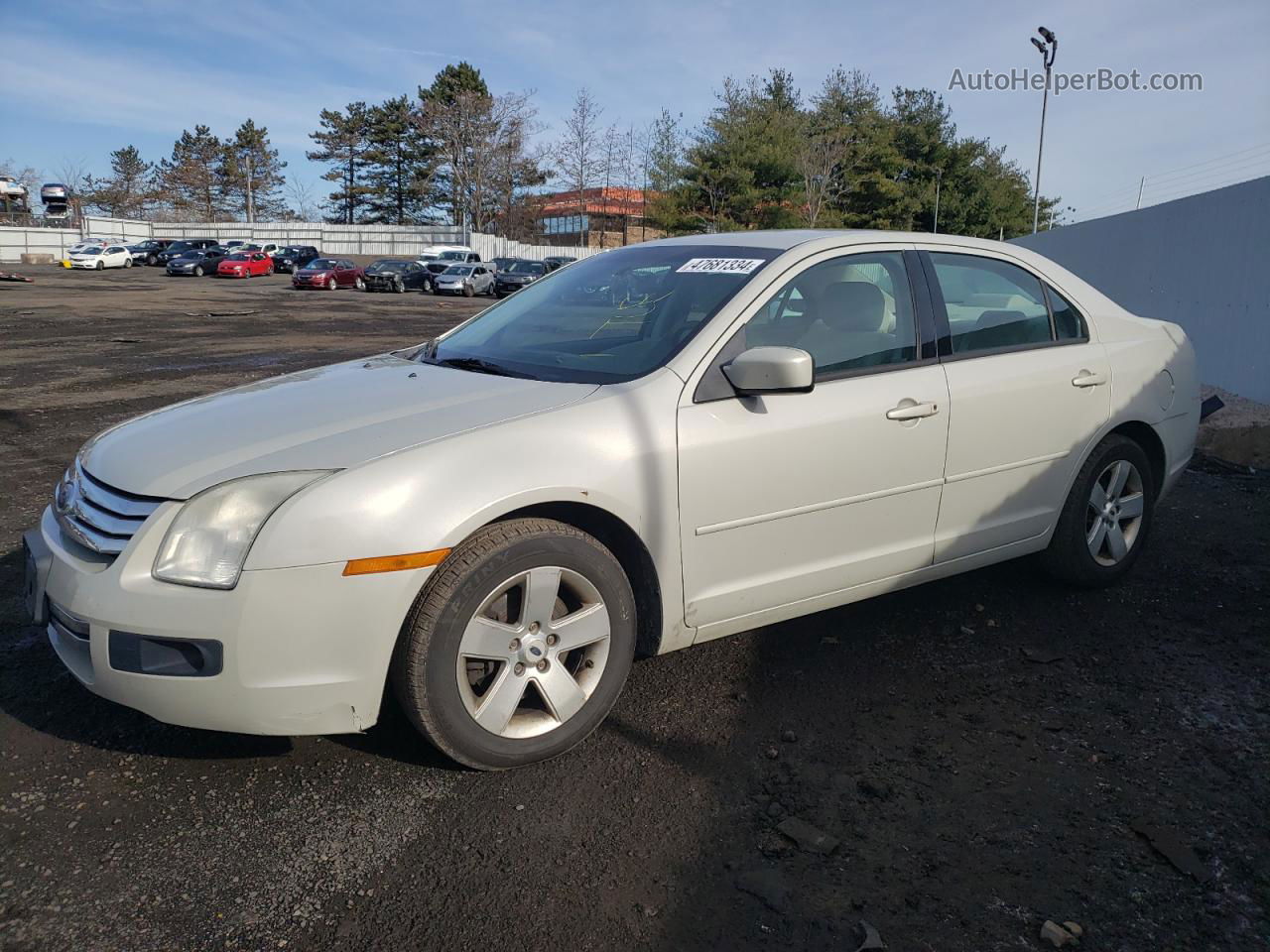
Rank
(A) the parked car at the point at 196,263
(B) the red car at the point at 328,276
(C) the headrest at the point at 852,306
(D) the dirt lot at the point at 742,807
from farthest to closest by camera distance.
Answer: (A) the parked car at the point at 196,263 < (B) the red car at the point at 328,276 < (C) the headrest at the point at 852,306 < (D) the dirt lot at the point at 742,807

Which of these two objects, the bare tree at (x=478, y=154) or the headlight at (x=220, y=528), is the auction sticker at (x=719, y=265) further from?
the bare tree at (x=478, y=154)

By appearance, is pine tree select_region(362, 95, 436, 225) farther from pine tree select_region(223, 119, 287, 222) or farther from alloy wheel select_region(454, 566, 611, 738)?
alloy wheel select_region(454, 566, 611, 738)

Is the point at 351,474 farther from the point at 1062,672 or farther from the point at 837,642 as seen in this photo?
the point at 1062,672

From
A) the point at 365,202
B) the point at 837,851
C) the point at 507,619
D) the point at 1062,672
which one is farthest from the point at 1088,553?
the point at 365,202

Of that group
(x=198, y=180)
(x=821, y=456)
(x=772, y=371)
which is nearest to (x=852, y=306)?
(x=821, y=456)

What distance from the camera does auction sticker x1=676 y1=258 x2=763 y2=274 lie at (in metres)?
3.61

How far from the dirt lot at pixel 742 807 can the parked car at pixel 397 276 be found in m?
39.7

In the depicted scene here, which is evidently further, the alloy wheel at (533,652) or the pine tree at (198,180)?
the pine tree at (198,180)

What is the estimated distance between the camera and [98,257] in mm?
48969

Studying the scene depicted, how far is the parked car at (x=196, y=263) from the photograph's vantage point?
150 ft

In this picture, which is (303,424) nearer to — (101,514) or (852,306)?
(101,514)

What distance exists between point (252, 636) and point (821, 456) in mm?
1914

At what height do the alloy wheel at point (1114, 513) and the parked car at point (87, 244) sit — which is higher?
→ the parked car at point (87, 244)

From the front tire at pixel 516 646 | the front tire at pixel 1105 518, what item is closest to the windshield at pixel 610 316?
the front tire at pixel 516 646
